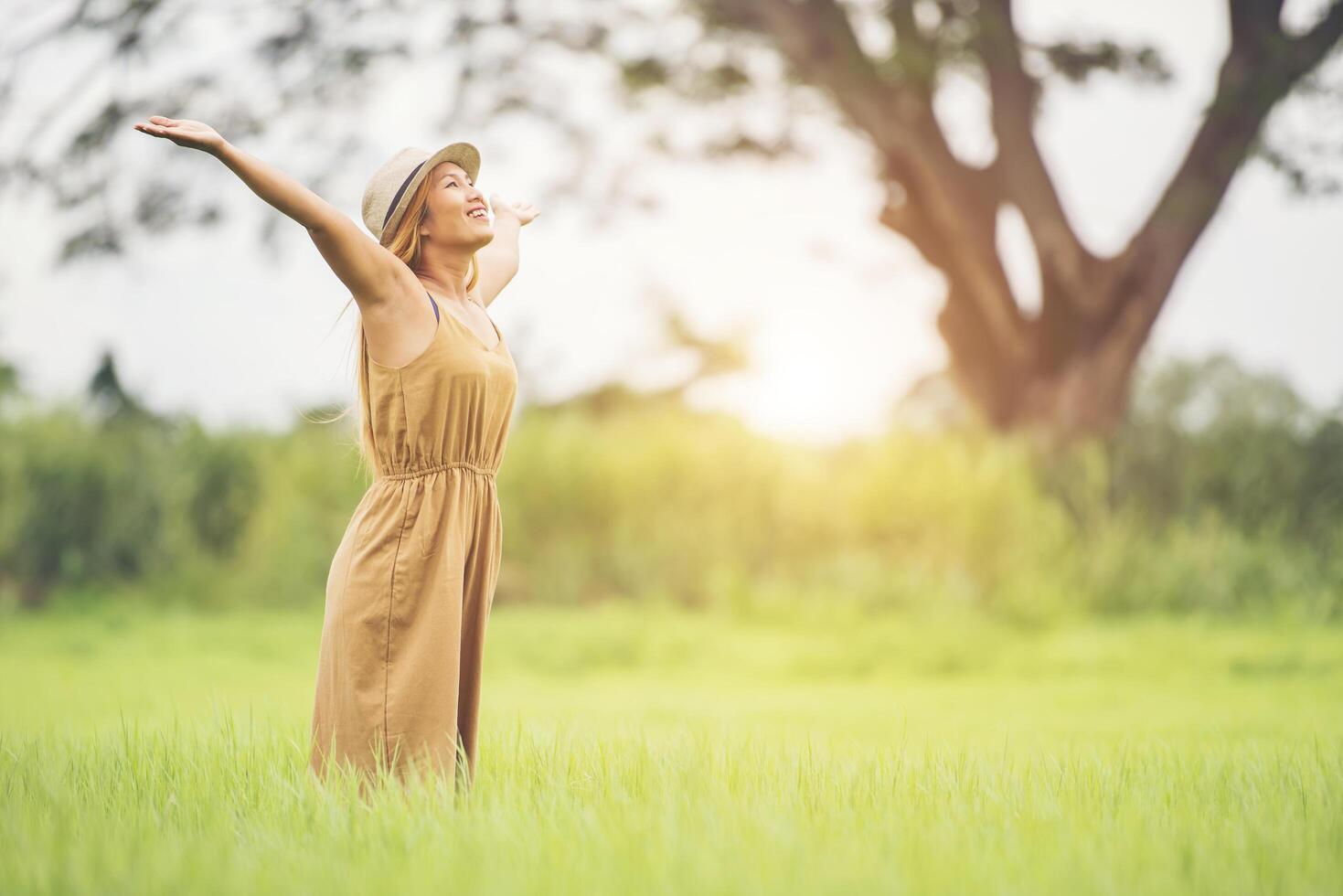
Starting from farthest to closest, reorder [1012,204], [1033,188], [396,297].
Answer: [1012,204]
[1033,188]
[396,297]

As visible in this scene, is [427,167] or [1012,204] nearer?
[427,167]

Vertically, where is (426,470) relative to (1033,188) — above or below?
below

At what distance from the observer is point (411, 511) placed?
320 cm

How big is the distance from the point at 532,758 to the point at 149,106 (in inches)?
398

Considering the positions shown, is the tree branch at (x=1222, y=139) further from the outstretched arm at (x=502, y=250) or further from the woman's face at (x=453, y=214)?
the woman's face at (x=453, y=214)

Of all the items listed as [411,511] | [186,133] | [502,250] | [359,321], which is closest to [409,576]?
[411,511]

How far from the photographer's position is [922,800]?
11.1 feet

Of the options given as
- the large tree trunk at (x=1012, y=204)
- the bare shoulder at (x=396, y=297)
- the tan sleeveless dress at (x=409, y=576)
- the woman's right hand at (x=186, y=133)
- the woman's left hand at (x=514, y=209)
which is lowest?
the tan sleeveless dress at (x=409, y=576)

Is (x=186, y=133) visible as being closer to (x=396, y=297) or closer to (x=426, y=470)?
(x=396, y=297)

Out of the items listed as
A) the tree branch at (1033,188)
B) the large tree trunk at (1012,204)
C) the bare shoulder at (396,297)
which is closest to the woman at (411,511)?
the bare shoulder at (396,297)

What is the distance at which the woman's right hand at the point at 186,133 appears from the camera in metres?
2.88

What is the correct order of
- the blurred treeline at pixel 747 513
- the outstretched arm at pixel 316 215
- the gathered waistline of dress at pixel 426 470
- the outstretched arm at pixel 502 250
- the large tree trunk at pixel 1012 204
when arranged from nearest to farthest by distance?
the outstretched arm at pixel 316 215 → the gathered waistline of dress at pixel 426 470 → the outstretched arm at pixel 502 250 → the blurred treeline at pixel 747 513 → the large tree trunk at pixel 1012 204

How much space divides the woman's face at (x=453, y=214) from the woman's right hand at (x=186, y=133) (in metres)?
0.63

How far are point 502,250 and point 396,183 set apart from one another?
0.76m
